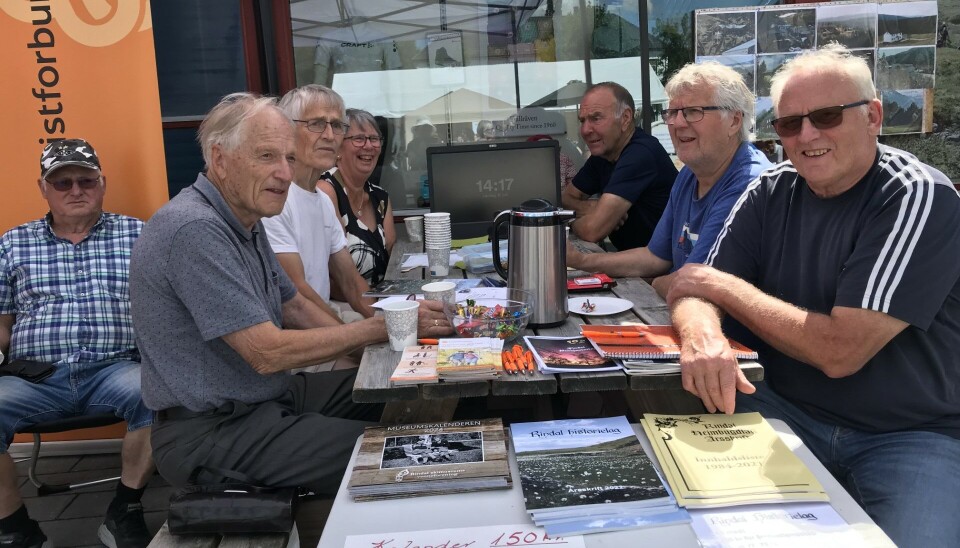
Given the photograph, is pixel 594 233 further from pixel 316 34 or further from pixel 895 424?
pixel 316 34

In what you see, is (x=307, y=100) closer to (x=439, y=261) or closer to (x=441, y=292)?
(x=439, y=261)

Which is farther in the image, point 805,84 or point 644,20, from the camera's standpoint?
point 644,20

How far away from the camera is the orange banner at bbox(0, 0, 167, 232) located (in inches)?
129

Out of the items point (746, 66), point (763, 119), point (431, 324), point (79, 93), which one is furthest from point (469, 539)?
point (763, 119)

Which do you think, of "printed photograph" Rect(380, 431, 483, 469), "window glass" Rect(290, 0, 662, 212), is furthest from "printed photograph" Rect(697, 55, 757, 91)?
"printed photograph" Rect(380, 431, 483, 469)

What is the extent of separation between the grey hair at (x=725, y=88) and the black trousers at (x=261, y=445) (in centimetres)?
186

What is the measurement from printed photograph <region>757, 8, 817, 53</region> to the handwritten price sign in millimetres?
4333

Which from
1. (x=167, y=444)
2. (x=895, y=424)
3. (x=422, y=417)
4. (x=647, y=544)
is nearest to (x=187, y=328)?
(x=167, y=444)

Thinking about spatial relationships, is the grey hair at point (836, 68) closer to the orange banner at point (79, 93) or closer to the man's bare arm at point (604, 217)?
the man's bare arm at point (604, 217)

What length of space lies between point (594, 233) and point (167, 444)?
2434 mm

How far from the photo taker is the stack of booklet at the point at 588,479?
3.95ft

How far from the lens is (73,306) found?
3.08 meters

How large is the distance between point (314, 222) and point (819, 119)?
2038mm

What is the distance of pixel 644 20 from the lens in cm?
489
